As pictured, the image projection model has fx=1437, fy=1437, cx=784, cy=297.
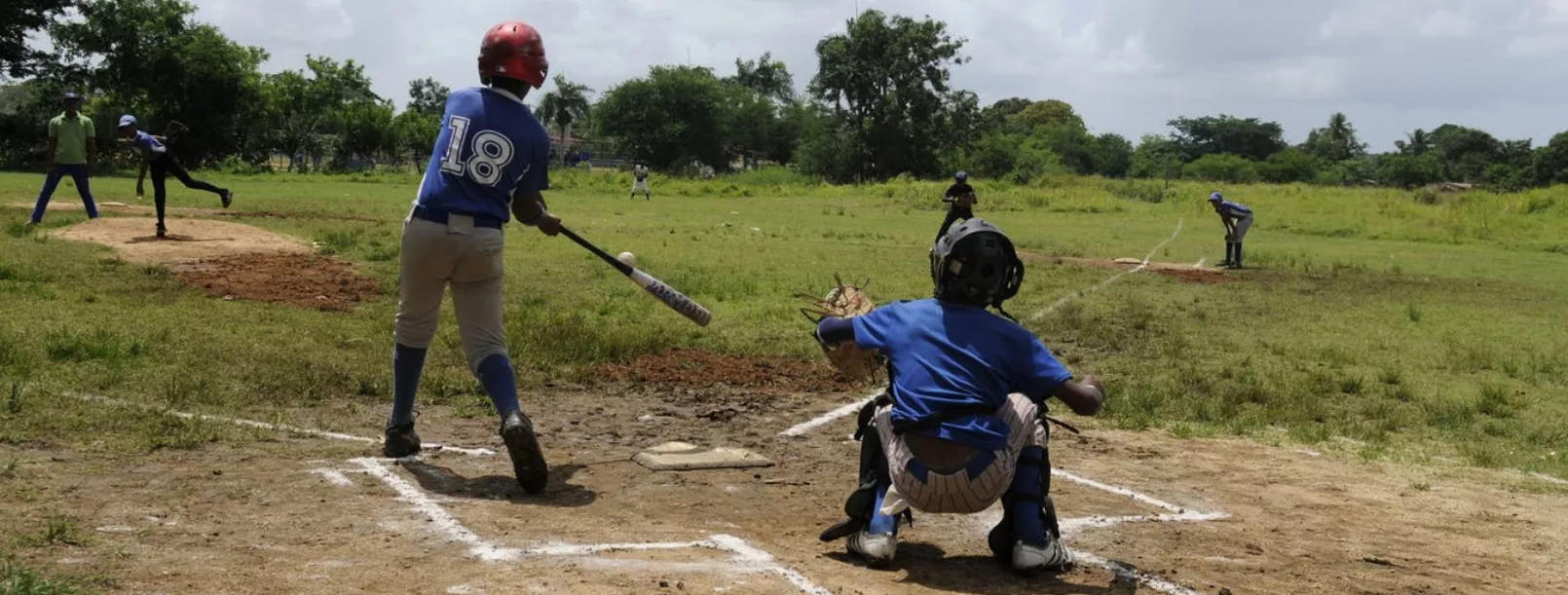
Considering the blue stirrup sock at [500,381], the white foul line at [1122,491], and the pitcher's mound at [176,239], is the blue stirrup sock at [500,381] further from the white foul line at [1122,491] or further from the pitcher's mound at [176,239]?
the pitcher's mound at [176,239]

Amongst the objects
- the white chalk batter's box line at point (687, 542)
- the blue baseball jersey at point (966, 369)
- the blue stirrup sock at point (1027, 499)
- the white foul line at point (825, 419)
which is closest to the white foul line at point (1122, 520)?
the white chalk batter's box line at point (687, 542)

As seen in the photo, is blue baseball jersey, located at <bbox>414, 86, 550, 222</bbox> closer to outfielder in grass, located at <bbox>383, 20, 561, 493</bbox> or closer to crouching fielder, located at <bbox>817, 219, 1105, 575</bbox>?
outfielder in grass, located at <bbox>383, 20, 561, 493</bbox>

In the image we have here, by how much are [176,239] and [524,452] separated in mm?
12468

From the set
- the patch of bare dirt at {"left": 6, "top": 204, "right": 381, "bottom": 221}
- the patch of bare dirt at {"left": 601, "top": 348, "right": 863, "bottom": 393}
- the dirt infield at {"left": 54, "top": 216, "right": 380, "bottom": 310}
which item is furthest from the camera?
the patch of bare dirt at {"left": 6, "top": 204, "right": 381, "bottom": 221}

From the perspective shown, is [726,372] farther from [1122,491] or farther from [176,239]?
[176,239]

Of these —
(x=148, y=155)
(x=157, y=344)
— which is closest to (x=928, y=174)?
(x=148, y=155)

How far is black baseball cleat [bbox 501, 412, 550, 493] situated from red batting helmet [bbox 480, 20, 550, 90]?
4.99 ft

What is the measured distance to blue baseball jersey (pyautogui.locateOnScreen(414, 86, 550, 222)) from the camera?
624 centimetres

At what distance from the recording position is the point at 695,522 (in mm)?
5855

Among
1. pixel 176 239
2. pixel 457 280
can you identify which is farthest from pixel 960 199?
pixel 457 280

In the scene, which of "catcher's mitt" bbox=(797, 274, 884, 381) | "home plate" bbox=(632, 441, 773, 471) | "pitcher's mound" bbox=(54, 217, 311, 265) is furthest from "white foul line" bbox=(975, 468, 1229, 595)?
"pitcher's mound" bbox=(54, 217, 311, 265)

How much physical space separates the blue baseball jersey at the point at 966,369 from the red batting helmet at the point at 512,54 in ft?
7.40

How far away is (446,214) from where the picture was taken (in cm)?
625

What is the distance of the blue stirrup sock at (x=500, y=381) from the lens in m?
6.30
